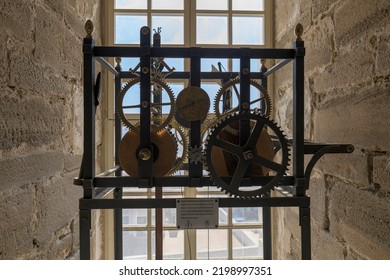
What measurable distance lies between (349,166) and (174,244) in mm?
1288

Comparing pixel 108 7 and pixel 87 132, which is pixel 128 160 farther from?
pixel 108 7

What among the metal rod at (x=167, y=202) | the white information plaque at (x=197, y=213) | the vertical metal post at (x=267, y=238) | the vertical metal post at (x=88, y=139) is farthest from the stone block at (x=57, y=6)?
the vertical metal post at (x=267, y=238)

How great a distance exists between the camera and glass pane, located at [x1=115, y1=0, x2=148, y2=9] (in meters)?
2.19

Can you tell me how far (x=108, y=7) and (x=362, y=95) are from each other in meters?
Result: 1.64

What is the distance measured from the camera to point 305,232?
1.04 metres

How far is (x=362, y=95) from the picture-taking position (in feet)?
3.90

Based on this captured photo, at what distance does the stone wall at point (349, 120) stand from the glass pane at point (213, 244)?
51 centimetres

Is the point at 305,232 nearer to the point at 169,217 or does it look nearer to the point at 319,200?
the point at 319,200

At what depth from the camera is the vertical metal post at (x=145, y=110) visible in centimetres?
103

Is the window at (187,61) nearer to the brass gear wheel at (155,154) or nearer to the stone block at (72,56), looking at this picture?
the stone block at (72,56)

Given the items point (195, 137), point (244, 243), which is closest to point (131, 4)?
point (195, 137)

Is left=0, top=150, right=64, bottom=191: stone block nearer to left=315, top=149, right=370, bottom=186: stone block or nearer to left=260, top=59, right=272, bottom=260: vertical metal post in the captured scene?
left=260, top=59, right=272, bottom=260: vertical metal post
